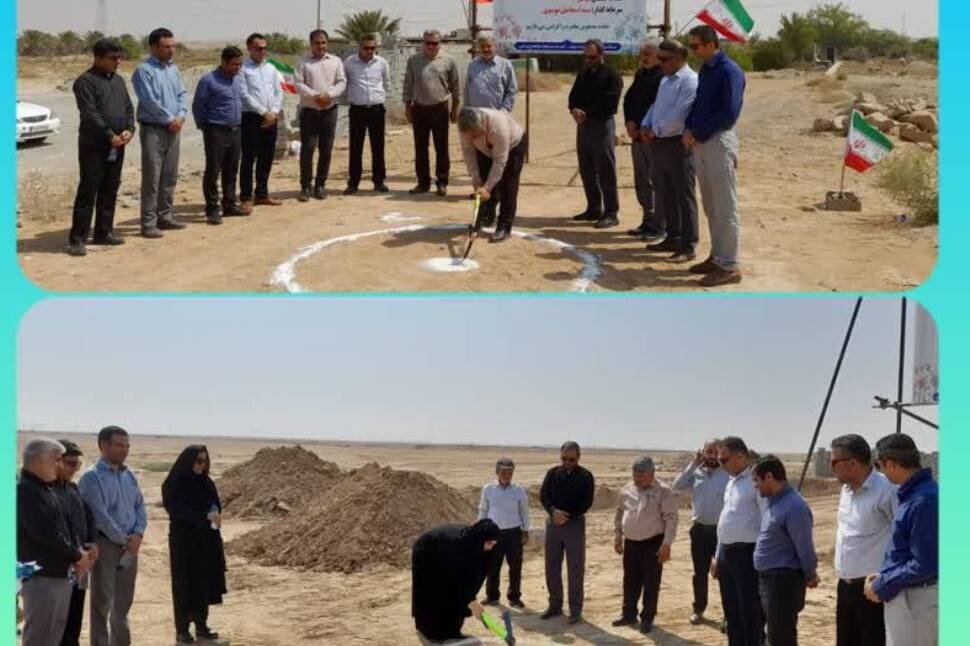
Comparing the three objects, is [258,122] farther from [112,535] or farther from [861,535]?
[861,535]

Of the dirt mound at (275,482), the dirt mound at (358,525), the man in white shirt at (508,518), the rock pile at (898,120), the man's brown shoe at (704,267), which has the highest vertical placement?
the rock pile at (898,120)

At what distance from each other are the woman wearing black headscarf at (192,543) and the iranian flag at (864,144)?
4978 millimetres

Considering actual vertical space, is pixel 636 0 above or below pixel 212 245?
above

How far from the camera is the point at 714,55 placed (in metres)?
6.98

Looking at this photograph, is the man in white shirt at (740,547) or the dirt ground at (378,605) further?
the dirt ground at (378,605)

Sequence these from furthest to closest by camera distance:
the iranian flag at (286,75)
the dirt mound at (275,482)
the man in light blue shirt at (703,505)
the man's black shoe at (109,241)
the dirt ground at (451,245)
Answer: the dirt mound at (275,482), the iranian flag at (286,75), the man's black shoe at (109,241), the man in light blue shirt at (703,505), the dirt ground at (451,245)

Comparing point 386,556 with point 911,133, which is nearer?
point 386,556

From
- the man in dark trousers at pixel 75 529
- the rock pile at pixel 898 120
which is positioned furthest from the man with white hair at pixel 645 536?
the rock pile at pixel 898 120

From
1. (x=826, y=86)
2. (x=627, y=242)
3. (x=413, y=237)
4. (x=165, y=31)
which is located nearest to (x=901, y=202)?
(x=627, y=242)

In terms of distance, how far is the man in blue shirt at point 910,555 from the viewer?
5.09 m

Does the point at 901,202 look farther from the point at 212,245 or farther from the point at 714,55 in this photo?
the point at 212,245

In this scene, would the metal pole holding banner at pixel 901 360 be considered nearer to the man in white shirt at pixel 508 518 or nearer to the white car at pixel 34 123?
the man in white shirt at pixel 508 518

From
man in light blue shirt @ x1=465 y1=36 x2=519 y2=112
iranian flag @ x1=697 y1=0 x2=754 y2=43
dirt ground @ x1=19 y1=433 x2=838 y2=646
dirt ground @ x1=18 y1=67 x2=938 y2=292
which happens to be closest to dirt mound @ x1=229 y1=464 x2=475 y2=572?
dirt ground @ x1=19 y1=433 x2=838 y2=646

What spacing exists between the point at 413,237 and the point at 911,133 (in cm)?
724
